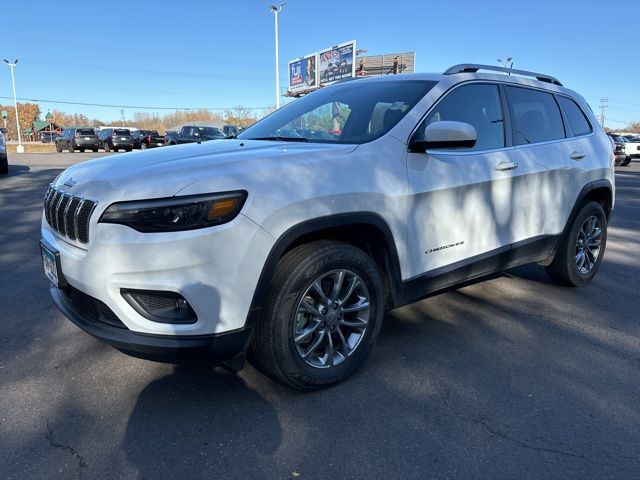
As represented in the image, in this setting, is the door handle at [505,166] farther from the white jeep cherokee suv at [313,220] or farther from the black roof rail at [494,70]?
the black roof rail at [494,70]

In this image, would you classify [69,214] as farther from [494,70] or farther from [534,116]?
[534,116]

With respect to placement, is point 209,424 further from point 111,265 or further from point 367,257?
point 367,257

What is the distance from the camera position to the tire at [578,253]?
4.66 meters

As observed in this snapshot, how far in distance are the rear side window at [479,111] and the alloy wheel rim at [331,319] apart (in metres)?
1.36

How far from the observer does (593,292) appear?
16.0ft

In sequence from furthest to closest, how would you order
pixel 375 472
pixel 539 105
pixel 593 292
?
pixel 593 292, pixel 539 105, pixel 375 472

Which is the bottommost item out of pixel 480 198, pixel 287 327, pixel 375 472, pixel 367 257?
pixel 375 472

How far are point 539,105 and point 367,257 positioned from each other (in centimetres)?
250

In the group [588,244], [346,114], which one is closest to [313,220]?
[346,114]

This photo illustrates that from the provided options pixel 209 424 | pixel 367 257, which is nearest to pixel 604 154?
pixel 367 257

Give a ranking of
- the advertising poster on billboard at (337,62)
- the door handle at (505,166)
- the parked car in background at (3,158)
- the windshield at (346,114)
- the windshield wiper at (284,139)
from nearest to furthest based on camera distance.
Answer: the windshield at (346,114) < the windshield wiper at (284,139) < the door handle at (505,166) < the parked car in background at (3,158) < the advertising poster on billboard at (337,62)

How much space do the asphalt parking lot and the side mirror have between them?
4.61ft

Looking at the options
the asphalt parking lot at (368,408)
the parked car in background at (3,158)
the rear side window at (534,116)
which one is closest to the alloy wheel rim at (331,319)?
the asphalt parking lot at (368,408)

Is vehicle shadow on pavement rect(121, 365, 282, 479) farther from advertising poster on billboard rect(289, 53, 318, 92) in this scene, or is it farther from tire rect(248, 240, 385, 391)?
advertising poster on billboard rect(289, 53, 318, 92)
